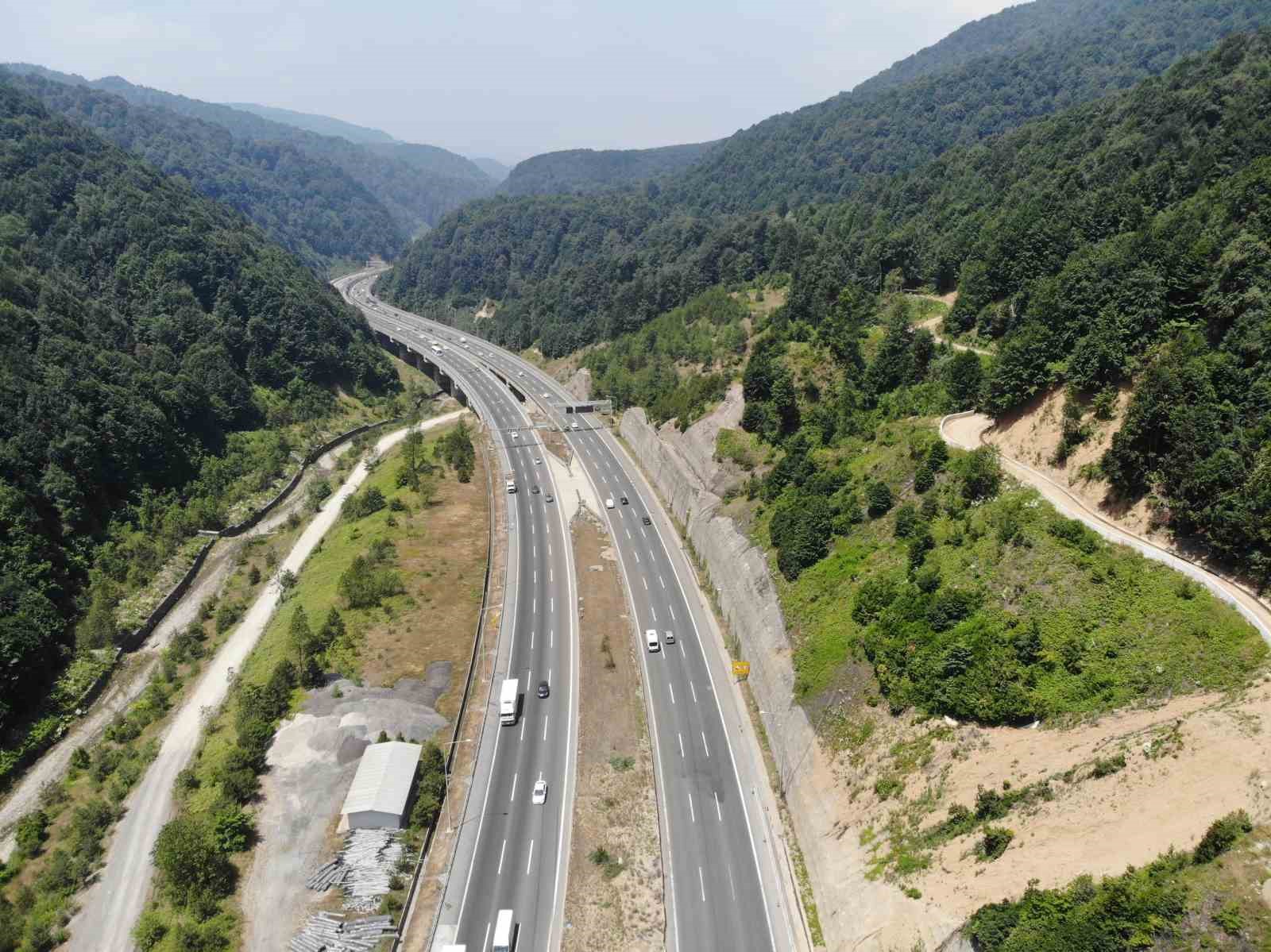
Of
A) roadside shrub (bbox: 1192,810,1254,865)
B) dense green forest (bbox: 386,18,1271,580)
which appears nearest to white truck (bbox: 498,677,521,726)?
dense green forest (bbox: 386,18,1271,580)

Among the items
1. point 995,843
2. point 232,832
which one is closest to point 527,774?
point 232,832

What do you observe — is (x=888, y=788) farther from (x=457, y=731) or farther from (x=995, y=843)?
(x=457, y=731)

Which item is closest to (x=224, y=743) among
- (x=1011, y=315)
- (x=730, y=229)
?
(x=1011, y=315)

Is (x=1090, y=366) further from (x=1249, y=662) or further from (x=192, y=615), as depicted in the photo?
(x=192, y=615)

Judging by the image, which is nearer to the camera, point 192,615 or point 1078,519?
point 1078,519

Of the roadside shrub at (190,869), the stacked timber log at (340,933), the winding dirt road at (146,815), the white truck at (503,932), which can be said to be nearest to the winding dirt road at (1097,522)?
the white truck at (503,932)

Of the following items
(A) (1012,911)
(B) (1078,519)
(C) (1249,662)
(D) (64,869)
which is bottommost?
(D) (64,869)
